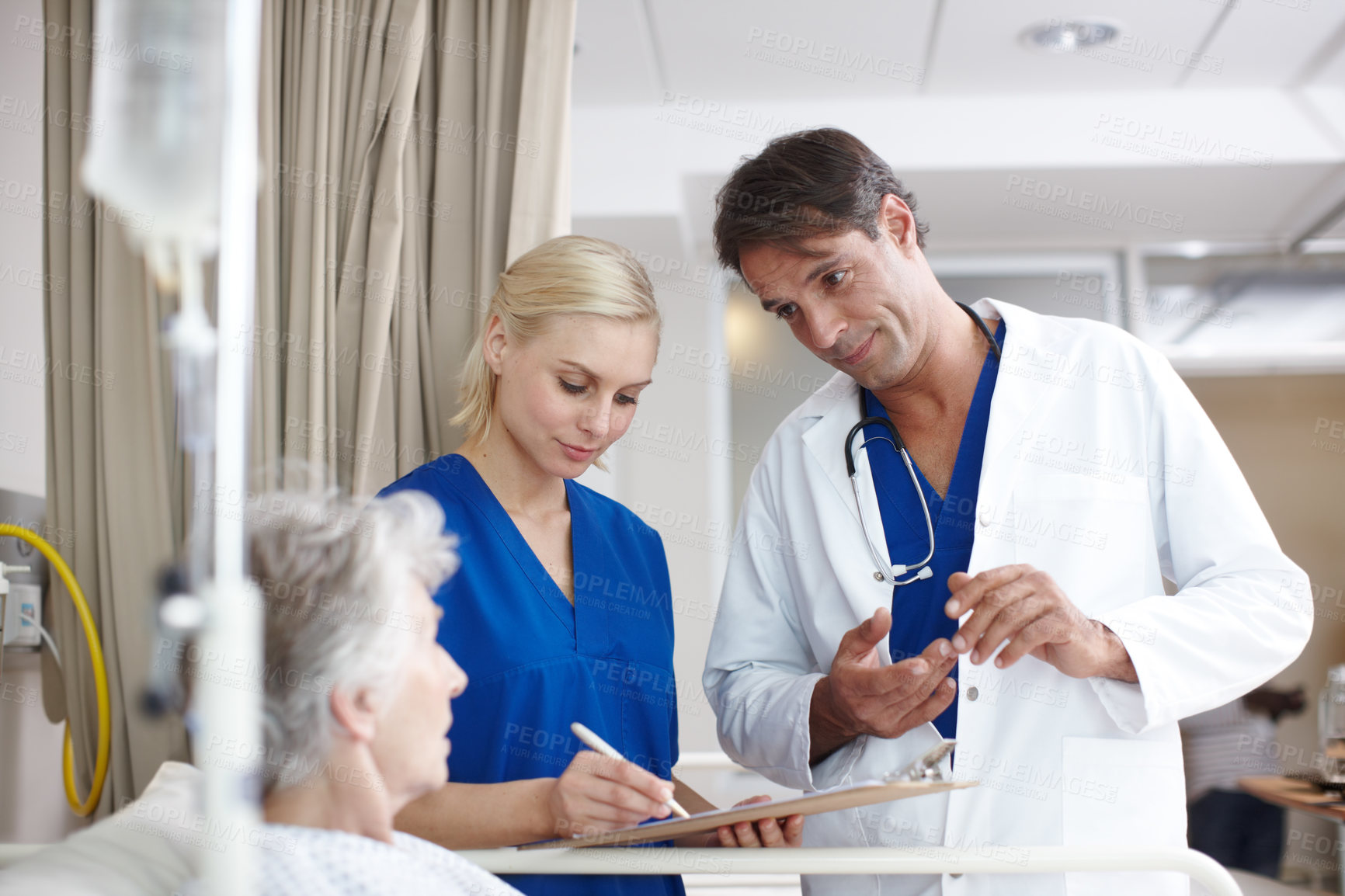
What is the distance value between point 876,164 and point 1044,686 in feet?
2.65

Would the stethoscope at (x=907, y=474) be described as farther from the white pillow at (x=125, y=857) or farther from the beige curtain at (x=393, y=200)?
the white pillow at (x=125, y=857)

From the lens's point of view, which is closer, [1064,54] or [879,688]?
[879,688]

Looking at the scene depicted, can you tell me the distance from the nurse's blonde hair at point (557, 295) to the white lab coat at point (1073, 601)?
0.39 m

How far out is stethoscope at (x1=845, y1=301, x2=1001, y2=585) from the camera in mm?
1428

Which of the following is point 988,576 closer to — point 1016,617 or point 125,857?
point 1016,617

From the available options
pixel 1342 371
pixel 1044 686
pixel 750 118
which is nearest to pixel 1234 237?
pixel 1342 371

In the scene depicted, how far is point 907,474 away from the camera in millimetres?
1518

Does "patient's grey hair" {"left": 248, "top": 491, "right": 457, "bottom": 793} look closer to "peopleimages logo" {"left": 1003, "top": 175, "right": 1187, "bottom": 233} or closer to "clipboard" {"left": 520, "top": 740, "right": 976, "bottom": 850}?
"clipboard" {"left": 520, "top": 740, "right": 976, "bottom": 850}

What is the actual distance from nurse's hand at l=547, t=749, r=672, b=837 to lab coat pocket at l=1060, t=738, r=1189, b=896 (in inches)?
21.9

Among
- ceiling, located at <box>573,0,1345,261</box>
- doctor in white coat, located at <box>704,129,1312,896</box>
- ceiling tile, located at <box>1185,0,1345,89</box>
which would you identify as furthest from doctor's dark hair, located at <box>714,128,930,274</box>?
ceiling tile, located at <box>1185,0,1345,89</box>

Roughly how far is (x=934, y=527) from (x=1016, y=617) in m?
0.35

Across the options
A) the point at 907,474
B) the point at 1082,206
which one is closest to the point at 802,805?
the point at 907,474

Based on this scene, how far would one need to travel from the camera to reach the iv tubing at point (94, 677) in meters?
1.50

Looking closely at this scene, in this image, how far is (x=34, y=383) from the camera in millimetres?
1447
